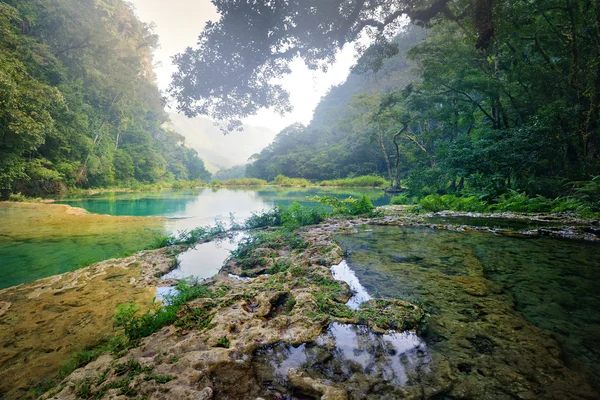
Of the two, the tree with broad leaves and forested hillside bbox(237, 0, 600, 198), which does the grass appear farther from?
the tree with broad leaves

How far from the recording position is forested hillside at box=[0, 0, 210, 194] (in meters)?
14.1

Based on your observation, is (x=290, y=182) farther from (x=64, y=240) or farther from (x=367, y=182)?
(x=64, y=240)

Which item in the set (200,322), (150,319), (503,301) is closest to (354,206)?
(503,301)

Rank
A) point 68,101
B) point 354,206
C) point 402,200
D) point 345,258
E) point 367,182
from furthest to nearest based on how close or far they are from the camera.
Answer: point 367,182, point 68,101, point 402,200, point 354,206, point 345,258

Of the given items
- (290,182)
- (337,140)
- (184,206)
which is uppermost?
(337,140)

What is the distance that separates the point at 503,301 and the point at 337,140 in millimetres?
50565

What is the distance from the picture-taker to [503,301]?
101 inches

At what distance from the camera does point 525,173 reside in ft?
29.6

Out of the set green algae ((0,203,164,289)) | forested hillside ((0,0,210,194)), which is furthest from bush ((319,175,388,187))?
green algae ((0,203,164,289))

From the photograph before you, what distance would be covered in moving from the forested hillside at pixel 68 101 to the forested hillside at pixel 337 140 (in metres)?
20.8

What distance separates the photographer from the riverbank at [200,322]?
1.72 meters

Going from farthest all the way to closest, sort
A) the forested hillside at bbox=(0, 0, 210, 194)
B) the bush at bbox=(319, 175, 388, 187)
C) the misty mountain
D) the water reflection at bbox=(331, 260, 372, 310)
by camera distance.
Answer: the misty mountain, the bush at bbox=(319, 175, 388, 187), the forested hillside at bbox=(0, 0, 210, 194), the water reflection at bbox=(331, 260, 372, 310)

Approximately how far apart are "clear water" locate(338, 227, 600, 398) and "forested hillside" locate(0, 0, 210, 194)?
1674 cm

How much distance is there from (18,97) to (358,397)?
18.8 metres
